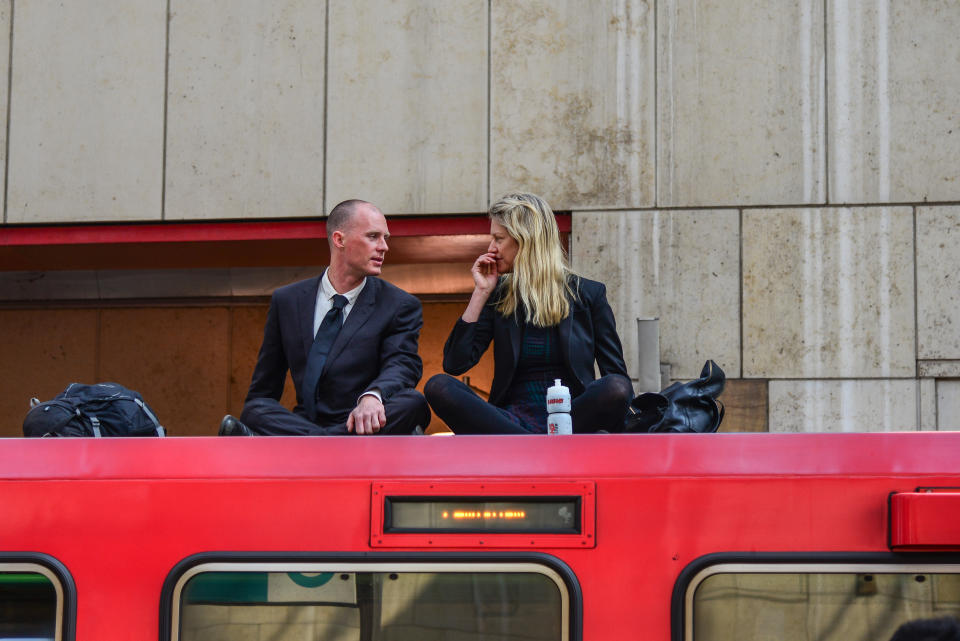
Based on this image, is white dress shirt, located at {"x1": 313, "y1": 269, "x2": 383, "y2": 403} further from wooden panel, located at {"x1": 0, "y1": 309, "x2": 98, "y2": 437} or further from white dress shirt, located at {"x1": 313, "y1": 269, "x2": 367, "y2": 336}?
wooden panel, located at {"x1": 0, "y1": 309, "x2": 98, "y2": 437}

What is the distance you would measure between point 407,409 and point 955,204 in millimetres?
6302

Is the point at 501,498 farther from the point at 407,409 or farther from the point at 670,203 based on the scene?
the point at 670,203

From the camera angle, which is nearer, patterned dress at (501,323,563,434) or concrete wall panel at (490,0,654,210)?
patterned dress at (501,323,563,434)

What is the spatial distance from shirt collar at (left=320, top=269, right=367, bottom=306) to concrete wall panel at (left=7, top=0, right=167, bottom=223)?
5.56 meters

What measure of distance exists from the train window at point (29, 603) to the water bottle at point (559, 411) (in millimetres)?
1468

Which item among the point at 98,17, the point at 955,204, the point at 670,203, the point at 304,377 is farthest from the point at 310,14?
the point at 304,377

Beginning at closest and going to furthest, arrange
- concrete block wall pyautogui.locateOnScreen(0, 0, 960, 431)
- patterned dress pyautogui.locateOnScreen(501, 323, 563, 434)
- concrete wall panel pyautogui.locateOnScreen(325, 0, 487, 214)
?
patterned dress pyautogui.locateOnScreen(501, 323, 563, 434), concrete block wall pyautogui.locateOnScreen(0, 0, 960, 431), concrete wall panel pyautogui.locateOnScreen(325, 0, 487, 214)

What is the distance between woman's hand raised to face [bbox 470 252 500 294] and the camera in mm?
4125

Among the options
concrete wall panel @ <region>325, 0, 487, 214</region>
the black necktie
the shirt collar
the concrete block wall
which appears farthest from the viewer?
concrete wall panel @ <region>325, 0, 487, 214</region>

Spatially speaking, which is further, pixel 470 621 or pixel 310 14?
pixel 310 14

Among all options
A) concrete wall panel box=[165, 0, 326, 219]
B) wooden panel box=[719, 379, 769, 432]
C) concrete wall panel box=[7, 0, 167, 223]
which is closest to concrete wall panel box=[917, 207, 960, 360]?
wooden panel box=[719, 379, 769, 432]

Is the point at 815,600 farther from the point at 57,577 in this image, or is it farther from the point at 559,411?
the point at 57,577

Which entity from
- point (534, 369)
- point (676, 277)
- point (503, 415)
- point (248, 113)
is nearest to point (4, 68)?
point (248, 113)

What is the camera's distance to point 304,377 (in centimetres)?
391
